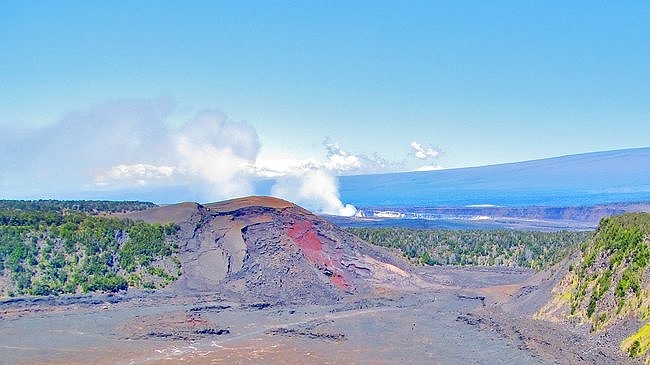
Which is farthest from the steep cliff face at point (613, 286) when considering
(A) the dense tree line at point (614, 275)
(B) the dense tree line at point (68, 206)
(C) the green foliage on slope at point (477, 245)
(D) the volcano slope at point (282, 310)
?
(B) the dense tree line at point (68, 206)

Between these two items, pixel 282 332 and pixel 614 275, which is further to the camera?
pixel 282 332

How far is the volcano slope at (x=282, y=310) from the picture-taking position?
132 ft

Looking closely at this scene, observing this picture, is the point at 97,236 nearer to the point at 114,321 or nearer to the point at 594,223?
the point at 114,321

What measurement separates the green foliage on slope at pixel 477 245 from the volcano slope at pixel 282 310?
6.26 meters

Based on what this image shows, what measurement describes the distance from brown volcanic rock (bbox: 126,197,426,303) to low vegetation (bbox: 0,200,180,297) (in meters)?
2.39

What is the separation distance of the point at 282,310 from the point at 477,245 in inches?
1628

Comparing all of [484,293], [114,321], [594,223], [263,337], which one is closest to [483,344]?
[263,337]

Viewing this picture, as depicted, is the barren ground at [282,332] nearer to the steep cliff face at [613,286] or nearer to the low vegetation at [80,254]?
the steep cliff face at [613,286]

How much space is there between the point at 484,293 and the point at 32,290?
1493 inches

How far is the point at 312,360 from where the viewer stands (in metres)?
38.8

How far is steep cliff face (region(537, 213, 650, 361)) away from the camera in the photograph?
3784 centimetres

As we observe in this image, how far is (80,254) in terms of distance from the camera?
209 ft

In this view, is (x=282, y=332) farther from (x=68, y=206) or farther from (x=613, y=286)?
(x=68, y=206)

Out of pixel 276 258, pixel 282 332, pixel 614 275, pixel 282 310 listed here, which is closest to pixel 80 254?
pixel 276 258
